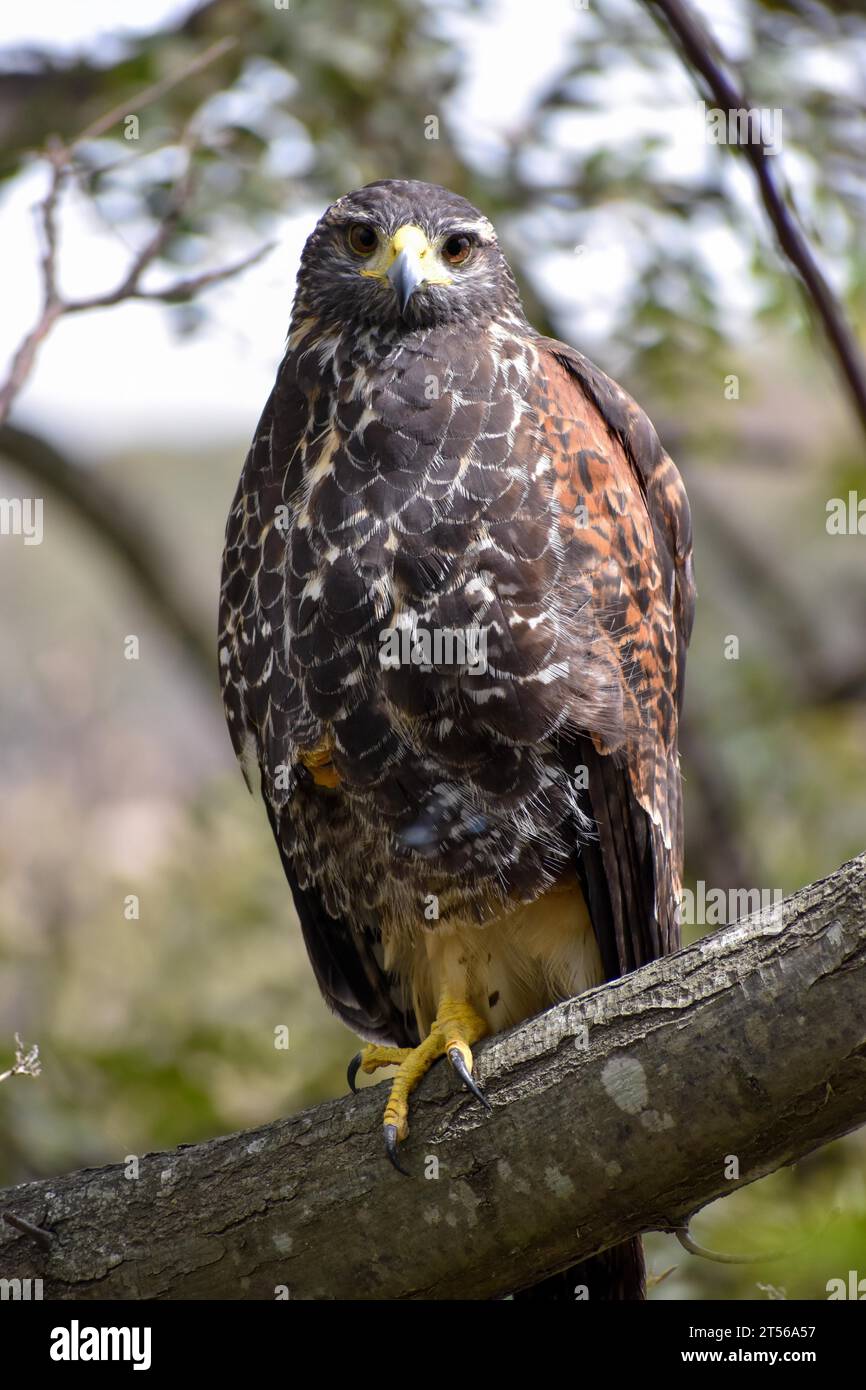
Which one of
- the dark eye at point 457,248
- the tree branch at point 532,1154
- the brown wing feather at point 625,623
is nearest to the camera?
the tree branch at point 532,1154

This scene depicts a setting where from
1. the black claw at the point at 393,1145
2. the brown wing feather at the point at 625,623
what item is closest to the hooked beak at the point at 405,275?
the brown wing feather at the point at 625,623

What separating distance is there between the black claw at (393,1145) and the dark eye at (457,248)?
2038mm

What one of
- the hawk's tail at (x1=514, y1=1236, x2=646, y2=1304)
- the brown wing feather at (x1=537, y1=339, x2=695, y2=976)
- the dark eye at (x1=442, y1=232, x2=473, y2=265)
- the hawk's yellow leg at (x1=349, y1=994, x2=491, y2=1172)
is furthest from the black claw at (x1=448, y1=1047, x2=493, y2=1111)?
the dark eye at (x1=442, y1=232, x2=473, y2=265)

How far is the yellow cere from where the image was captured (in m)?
3.49

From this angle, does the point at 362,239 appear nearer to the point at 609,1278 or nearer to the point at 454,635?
the point at 454,635

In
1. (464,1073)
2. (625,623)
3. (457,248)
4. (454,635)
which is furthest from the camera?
(457,248)

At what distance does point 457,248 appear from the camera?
11.9 ft

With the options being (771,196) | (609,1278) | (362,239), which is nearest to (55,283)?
(362,239)

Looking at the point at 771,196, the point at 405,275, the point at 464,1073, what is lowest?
the point at 464,1073

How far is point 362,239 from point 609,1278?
256 cm

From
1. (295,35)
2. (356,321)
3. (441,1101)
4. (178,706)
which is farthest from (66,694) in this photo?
(178,706)

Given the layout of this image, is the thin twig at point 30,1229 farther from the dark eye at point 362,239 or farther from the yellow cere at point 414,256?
the dark eye at point 362,239

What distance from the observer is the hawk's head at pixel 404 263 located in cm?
353

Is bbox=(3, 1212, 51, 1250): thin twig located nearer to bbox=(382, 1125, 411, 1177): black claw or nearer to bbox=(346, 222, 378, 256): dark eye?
bbox=(382, 1125, 411, 1177): black claw
